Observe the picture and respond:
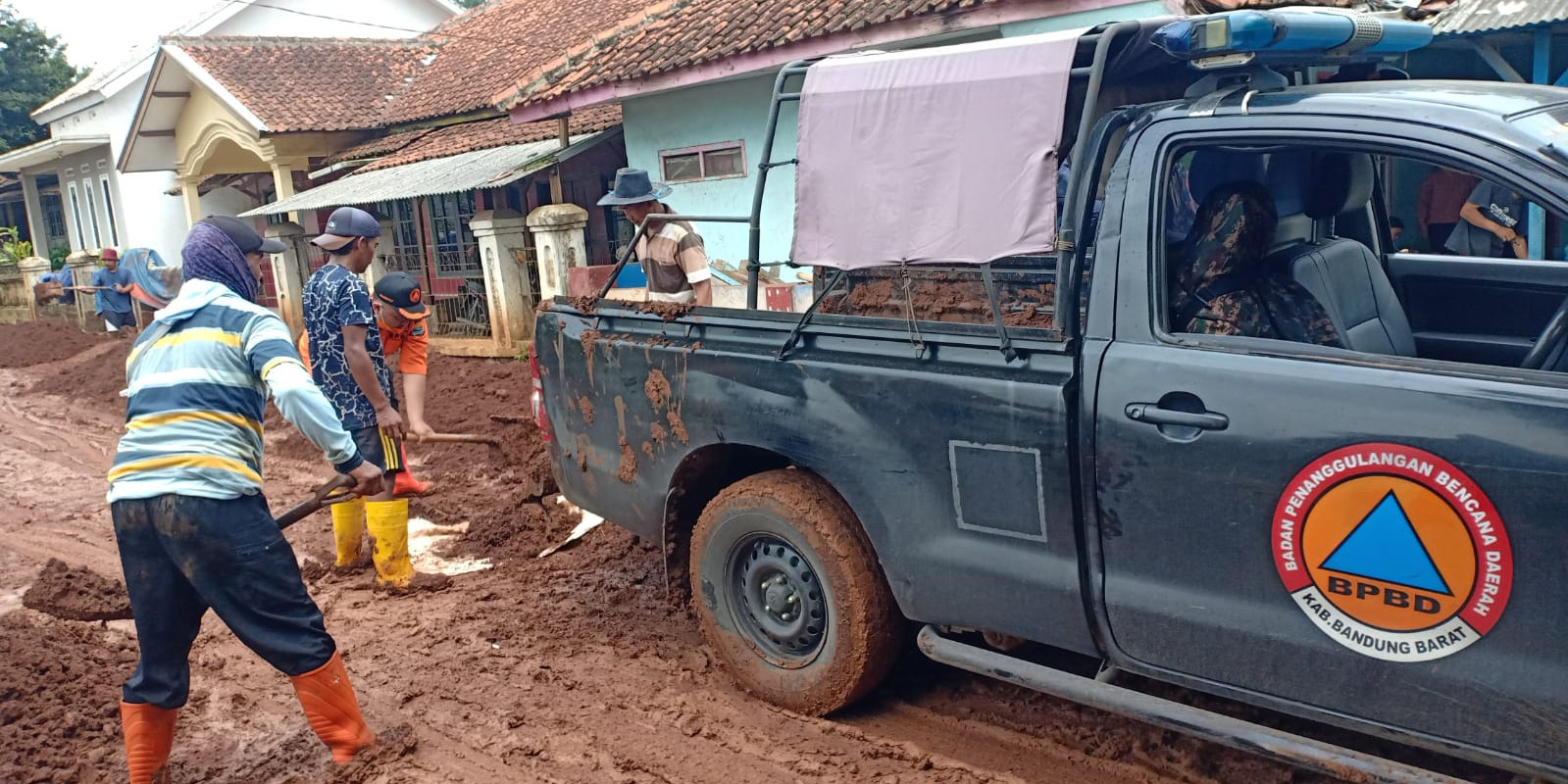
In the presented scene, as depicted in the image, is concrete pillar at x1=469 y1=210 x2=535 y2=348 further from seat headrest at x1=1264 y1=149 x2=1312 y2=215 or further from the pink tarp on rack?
seat headrest at x1=1264 y1=149 x2=1312 y2=215

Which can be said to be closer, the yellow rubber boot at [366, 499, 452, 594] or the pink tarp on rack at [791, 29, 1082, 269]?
the pink tarp on rack at [791, 29, 1082, 269]

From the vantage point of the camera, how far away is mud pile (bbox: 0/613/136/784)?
398 centimetres

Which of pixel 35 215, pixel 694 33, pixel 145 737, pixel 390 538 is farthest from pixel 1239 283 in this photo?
pixel 35 215

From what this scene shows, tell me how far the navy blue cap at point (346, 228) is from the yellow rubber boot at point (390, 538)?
4.26 ft

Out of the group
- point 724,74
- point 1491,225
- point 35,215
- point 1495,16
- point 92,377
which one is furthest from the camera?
point 35,215

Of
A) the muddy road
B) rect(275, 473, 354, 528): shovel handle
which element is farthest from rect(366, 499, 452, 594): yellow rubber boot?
rect(275, 473, 354, 528): shovel handle

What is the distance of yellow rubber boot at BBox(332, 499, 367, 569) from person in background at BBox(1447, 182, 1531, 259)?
716 centimetres

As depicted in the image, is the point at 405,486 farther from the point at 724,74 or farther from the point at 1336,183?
the point at 724,74

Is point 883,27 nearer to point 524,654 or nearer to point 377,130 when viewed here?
point 524,654

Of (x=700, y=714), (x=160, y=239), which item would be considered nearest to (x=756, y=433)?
(x=700, y=714)

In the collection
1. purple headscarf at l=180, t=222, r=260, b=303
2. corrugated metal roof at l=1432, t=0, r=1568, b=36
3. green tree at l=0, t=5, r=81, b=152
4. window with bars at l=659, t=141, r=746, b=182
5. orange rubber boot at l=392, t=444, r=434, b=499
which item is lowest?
orange rubber boot at l=392, t=444, r=434, b=499

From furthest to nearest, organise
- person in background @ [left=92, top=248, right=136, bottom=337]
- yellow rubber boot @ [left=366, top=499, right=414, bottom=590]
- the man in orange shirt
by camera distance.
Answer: person in background @ [left=92, top=248, right=136, bottom=337]
the man in orange shirt
yellow rubber boot @ [left=366, top=499, right=414, bottom=590]

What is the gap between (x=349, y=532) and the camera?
20.0 ft

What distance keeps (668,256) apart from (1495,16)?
20.2 ft
